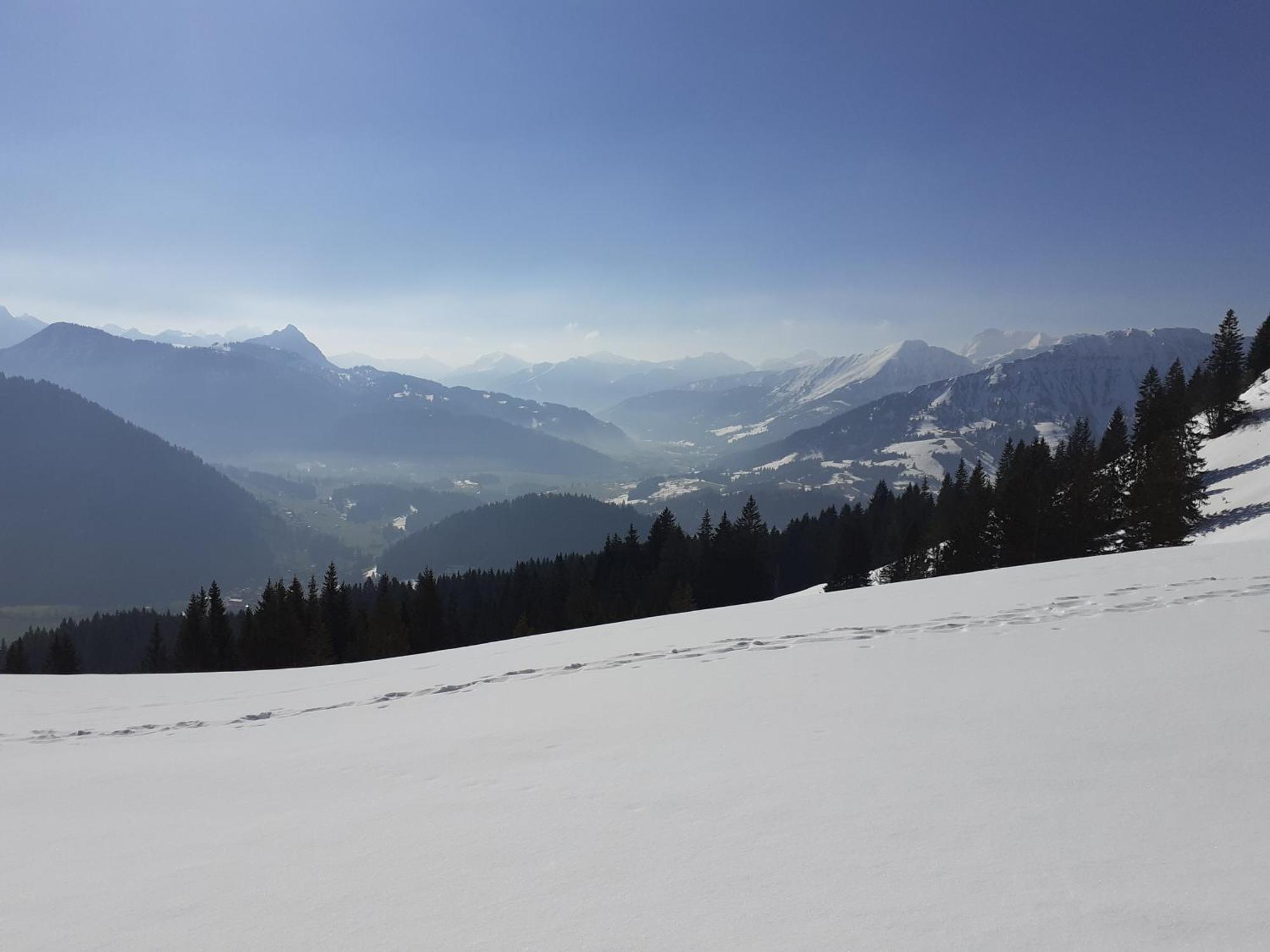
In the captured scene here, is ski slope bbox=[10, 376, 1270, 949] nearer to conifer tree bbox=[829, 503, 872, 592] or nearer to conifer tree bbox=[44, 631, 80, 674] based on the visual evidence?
conifer tree bbox=[829, 503, 872, 592]

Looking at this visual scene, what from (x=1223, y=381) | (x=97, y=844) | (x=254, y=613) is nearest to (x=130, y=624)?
(x=254, y=613)

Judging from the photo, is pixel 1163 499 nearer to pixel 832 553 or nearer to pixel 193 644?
pixel 832 553

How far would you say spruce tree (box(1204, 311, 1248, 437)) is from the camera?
188 feet

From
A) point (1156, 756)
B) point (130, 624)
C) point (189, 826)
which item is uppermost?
point (1156, 756)

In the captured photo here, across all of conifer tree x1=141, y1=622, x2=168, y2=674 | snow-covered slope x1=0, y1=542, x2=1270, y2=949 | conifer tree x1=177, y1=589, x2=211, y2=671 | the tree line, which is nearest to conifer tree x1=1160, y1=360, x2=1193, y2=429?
the tree line

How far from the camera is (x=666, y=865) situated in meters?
3.70

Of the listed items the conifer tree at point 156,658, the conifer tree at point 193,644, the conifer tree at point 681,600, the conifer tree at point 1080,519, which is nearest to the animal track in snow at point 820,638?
the conifer tree at point 1080,519

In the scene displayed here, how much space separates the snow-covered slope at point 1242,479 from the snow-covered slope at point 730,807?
21.4 m

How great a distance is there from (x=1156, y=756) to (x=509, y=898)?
Answer: 469 centimetres

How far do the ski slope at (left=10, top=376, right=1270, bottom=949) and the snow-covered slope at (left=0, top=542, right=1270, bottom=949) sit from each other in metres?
0.03

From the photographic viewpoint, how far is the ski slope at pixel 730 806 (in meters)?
3.10

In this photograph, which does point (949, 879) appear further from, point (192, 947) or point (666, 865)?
point (192, 947)

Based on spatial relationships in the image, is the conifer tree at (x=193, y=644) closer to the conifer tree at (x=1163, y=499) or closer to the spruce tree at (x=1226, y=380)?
the conifer tree at (x=1163, y=499)

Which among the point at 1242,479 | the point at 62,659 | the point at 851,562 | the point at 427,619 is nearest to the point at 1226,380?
the point at 1242,479
